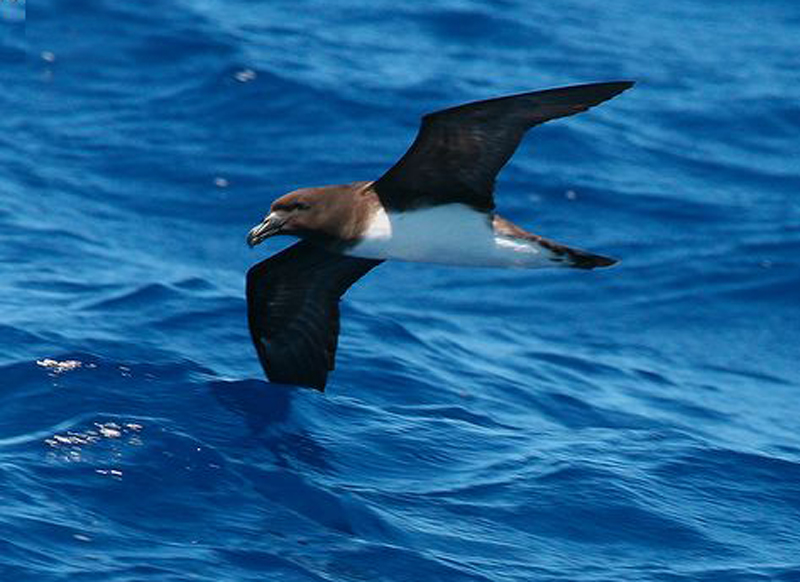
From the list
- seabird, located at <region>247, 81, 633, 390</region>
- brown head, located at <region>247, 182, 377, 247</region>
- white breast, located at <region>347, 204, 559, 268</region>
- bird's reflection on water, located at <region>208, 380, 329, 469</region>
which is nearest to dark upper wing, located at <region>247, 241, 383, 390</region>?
bird's reflection on water, located at <region>208, 380, 329, 469</region>

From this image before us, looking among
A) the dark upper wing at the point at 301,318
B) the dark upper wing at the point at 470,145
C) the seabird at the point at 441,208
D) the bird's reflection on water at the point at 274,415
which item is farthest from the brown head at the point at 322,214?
the bird's reflection on water at the point at 274,415

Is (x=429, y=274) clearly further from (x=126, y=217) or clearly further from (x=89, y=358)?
(x=89, y=358)

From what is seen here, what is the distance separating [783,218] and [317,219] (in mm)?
7395

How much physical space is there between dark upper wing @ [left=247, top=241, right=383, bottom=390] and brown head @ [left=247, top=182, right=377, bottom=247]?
1.00 metres

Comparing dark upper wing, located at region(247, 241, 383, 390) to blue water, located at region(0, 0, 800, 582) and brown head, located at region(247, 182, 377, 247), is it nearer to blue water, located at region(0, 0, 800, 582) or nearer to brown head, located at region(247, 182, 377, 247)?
blue water, located at region(0, 0, 800, 582)

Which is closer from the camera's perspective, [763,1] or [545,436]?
[545,436]

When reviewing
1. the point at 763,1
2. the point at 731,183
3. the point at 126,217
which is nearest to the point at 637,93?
the point at 731,183

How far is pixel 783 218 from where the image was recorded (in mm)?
16328

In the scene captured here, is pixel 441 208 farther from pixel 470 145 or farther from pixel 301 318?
pixel 301 318

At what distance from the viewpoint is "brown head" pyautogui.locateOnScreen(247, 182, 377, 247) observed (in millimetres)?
10086

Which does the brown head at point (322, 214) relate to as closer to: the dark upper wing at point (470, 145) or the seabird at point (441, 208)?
the seabird at point (441, 208)

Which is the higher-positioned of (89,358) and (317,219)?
(317,219)

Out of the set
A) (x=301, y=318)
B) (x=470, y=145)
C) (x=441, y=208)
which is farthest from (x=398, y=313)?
(x=470, y=145)

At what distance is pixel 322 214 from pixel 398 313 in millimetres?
4109
